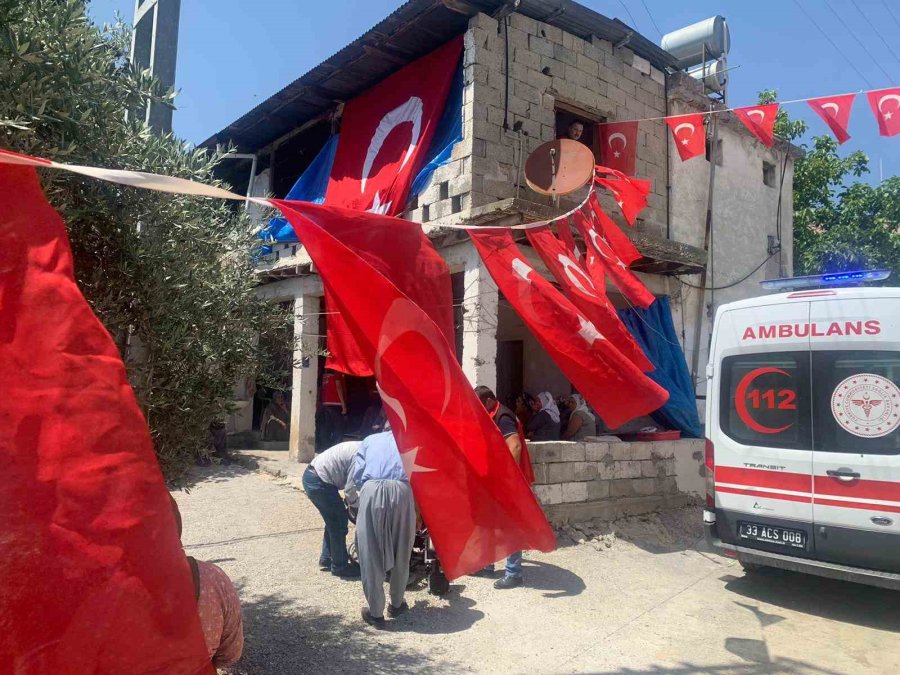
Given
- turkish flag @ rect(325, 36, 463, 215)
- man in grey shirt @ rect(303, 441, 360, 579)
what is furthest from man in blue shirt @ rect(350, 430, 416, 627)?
turkish flag @ rect(325, 36, 463, 215)

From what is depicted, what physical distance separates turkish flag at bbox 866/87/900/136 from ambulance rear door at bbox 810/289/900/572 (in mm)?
2637

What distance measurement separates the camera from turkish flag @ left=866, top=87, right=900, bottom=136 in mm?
6973

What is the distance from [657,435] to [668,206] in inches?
167

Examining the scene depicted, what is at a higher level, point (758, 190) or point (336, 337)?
point (758, 190)

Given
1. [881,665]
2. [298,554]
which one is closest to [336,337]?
[298,554]

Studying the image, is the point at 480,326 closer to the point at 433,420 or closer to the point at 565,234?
the point at 565,234

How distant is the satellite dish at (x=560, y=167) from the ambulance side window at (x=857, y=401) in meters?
3.46

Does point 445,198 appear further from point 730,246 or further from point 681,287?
point 730,246

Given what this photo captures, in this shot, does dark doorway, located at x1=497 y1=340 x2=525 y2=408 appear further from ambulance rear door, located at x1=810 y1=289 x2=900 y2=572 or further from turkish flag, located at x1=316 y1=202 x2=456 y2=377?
turkish flag, located at x1=316 y1=202 x2=456 y2=377

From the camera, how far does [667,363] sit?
10.2 metres

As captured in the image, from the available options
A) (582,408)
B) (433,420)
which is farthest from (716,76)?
(433,420)

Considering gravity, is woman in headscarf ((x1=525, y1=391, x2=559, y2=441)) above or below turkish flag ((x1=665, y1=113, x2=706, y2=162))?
below

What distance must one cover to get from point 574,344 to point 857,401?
7.84 feet

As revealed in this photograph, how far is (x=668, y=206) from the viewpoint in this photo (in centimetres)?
1144
